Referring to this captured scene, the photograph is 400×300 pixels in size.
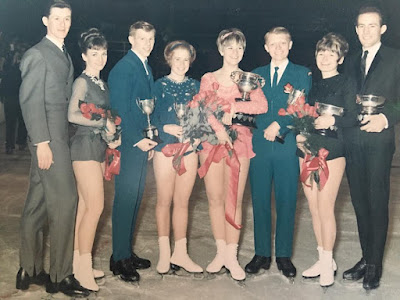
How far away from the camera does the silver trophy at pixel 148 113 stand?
4.16 m

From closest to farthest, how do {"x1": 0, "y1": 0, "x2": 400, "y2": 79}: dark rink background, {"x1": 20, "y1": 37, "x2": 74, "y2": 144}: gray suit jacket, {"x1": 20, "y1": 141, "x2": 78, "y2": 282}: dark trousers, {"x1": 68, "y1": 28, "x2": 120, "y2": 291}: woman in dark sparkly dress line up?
{"x1": 20, "y1": 37, "x2": 74, "y2": 144}: gray suit jacket → {"x1": 20, "y1": 141, "x2": 78, "y2": 282}: dark trousers → {"x1": 68, "y1": 28, "x2": 120, "y2": 291}: woman in dark sparkly dress → {"x1": 0, "y1": 0, "x2": 400, "y2": 79}: dark rink background

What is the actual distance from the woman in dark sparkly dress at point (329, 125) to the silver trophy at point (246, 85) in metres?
0.40

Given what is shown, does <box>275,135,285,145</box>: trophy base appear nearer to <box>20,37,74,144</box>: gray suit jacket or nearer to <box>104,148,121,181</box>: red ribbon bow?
<box>104,148,121,181</box>: red ribbon bow

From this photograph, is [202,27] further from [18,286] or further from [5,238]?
[18,286]

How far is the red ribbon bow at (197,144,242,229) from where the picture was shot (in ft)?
14.1

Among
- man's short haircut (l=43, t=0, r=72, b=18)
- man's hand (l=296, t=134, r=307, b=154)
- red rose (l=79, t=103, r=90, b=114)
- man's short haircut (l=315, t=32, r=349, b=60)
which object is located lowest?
man's hand (l=296, t=134, r=307, b=154)

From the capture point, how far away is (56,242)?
4.00 metres

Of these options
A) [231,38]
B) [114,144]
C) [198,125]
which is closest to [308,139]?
[198,125]

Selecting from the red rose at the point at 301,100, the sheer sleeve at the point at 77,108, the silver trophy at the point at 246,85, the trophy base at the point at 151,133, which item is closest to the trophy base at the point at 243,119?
the silver trophy at the point at 246,85

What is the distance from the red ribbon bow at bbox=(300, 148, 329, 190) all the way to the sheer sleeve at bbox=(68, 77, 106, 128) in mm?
1548

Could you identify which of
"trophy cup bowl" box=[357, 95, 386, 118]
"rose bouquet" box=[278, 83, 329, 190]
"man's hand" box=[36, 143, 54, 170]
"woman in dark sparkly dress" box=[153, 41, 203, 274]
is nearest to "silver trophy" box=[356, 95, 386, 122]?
"trophy cup bowl" box=[357, 95, 386, 118]

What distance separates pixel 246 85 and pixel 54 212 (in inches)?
65.4

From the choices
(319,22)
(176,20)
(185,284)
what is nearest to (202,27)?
(176,20)

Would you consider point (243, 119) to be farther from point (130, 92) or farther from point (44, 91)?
point (44, 91)
